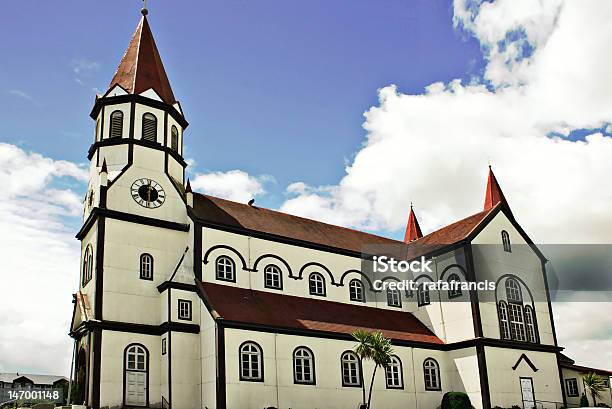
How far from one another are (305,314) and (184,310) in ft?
22.9

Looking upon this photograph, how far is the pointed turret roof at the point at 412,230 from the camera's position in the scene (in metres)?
55.8

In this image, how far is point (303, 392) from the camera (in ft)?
104

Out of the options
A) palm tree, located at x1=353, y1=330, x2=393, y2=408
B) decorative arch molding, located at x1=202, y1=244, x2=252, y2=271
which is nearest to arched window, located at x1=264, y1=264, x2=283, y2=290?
decorative arch molding, located at x1=202, y1=244, x2=252, y2=271

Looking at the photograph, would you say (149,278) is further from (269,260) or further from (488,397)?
(488,397)

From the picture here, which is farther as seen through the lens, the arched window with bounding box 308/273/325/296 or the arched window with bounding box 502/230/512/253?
the arched window with bounding box 502/230/512/253

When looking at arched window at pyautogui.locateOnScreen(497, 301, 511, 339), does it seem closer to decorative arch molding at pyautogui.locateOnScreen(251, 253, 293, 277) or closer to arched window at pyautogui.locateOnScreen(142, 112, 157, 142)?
decorative arch molding at pyautogui.locateOnScreen(251, 253, 293, 277)

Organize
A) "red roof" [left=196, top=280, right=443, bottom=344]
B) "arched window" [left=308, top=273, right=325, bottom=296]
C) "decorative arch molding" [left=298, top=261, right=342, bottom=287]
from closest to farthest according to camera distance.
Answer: "red roof" [left=196, top=280, right=443, bottom=344]
"decorative arch molding" [left=298, top=261, right=342, bottom=287]
"arched window" [left=308, top=273, right=325, bottom=296]

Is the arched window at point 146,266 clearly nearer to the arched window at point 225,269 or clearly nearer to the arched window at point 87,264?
the arched window at point 87,264

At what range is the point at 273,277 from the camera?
3672cm

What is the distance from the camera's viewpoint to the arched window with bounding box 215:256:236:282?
34.3 metres

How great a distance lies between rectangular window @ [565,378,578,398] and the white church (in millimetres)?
2278

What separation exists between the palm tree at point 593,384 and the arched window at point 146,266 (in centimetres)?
2833

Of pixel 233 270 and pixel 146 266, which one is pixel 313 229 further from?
pixel 146 266

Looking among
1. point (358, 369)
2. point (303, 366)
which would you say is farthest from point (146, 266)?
point (358, 369)
